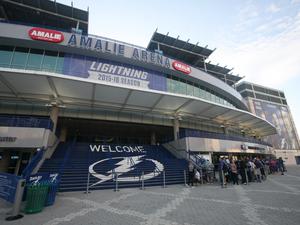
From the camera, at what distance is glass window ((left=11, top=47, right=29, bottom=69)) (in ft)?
55.8

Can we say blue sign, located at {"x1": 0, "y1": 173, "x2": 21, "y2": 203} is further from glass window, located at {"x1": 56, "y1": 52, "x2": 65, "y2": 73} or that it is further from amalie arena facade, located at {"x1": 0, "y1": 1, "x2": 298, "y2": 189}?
glass window, located at {"x1": 56, "y1": 52, "x2": 65, "y2": 73}

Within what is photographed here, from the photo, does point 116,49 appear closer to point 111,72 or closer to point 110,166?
point 111,72

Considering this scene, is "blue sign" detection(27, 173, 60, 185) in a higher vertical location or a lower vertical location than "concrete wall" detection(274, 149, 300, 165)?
lower

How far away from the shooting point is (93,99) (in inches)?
672

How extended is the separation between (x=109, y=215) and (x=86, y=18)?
88.3ft

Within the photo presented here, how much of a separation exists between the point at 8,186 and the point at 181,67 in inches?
862

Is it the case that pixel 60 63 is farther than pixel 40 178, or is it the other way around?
pixel 60 63

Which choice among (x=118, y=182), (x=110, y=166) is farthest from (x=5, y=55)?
(x=118, y=182)

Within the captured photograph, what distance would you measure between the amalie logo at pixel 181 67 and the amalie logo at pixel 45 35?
14.2 metres

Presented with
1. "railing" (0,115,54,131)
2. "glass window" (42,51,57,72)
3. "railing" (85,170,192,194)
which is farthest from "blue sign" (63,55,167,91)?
"railing" (85,170,192,194)

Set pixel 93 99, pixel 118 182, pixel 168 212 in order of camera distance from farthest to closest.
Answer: pixel 93 99 → pixel 118 182 → pixel 168 212

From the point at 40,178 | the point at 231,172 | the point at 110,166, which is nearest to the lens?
the point at 40,178

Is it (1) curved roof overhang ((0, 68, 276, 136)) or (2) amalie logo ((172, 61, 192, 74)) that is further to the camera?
(2) amalie logo ((172, 61, 192, 74))

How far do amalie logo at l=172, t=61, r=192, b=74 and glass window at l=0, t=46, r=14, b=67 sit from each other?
19.0m
